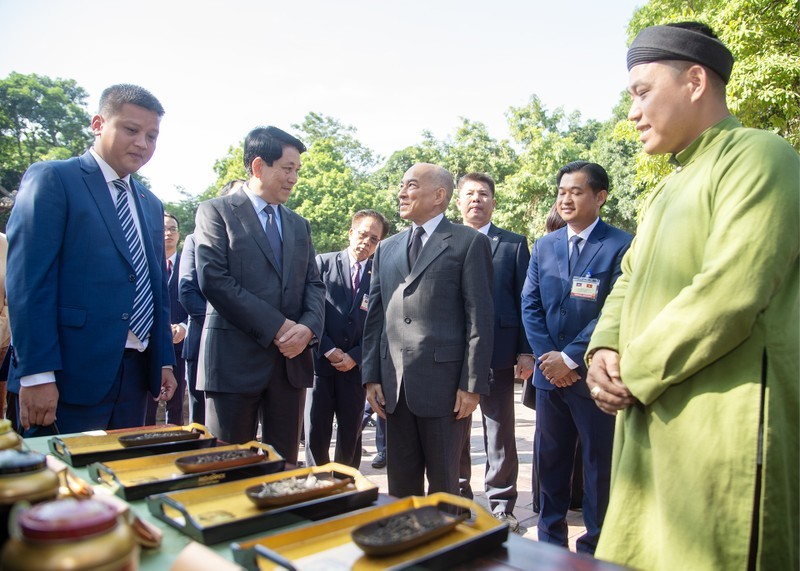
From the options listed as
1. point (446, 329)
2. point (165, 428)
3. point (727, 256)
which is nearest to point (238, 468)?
point (165, 428)

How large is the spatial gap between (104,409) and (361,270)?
2.69 metres

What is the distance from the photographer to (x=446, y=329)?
3.11 metres

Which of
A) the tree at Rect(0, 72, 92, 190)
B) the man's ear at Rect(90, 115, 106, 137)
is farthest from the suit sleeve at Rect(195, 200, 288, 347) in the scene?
the tree at Rect(0, 72, 92, 190)

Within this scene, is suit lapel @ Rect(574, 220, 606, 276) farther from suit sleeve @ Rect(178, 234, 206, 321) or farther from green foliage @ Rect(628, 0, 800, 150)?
green foliage @ Rect(628, 0, 800, 150)

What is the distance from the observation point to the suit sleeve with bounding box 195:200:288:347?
9.75 feet

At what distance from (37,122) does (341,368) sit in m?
35.9

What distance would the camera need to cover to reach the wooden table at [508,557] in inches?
41.7

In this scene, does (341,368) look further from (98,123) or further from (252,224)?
(98,123)

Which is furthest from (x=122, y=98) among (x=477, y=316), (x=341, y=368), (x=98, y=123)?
(x=341, y=368)

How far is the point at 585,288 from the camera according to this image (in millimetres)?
3418

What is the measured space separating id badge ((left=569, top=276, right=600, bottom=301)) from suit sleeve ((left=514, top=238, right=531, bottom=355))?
87 cm

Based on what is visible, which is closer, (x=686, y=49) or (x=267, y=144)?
(x=686, y=49)

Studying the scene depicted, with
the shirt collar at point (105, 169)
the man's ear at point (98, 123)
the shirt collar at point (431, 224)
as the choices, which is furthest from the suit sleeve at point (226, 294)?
the shirt collar at point (431, 224)

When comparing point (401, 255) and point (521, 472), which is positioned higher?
point (401, 255)
